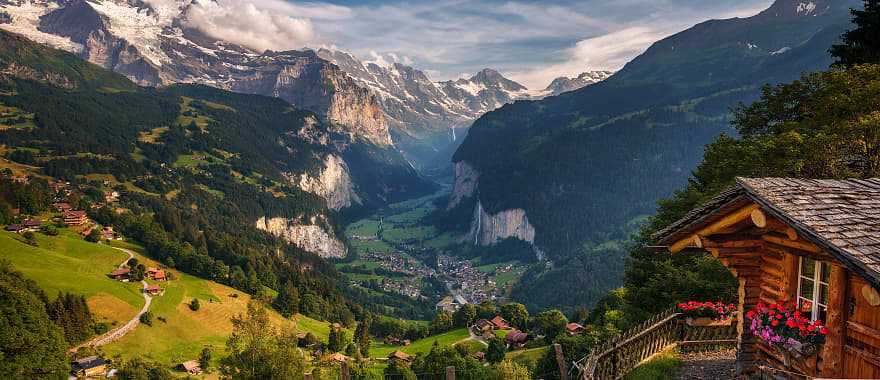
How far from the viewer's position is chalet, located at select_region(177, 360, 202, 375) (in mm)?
68062

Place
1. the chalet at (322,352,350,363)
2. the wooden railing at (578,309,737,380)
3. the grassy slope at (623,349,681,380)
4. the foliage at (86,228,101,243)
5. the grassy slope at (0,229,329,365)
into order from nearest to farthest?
Answer: 1. the wooden railing at (578,309,737,380)
2. the grassy slope at (623,349,681,380)
3. the grassy slope at (0,229,329,365)
4. the chalet at (322,352,350,363)
5. the foliage at (86,228,101,243)

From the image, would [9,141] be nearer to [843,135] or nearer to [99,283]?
[99,283]

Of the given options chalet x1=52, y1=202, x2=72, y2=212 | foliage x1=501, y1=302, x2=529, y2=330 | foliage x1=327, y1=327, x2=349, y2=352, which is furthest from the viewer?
chalet x1=52, y1=202, x2=72, y2=212

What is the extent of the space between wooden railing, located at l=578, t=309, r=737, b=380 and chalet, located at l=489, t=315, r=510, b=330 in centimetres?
7451

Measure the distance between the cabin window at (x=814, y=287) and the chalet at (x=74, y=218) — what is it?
133 metres

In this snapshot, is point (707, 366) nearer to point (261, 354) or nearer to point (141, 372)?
→ point (261, 354)

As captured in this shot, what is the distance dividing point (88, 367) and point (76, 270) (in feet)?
106

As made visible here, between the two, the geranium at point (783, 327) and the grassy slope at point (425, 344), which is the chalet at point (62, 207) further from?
the geranium at point (783, 327)

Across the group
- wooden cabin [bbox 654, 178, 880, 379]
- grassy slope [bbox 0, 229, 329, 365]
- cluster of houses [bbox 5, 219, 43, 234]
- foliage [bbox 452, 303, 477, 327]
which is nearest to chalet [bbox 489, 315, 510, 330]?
foliage [bbox 452, 303, 477, 327]

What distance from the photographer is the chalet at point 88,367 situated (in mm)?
59938

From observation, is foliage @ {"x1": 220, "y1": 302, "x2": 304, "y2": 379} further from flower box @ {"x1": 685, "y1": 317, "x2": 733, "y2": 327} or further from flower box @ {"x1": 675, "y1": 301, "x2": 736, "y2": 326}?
flower box @ {"x1": 685, "y1": 317, "x2": 733, "y2": 327}

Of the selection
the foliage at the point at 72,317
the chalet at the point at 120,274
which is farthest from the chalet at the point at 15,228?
the foliage at the point at 72,317

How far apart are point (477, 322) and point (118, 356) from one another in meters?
62.4

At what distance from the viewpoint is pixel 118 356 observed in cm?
6725
